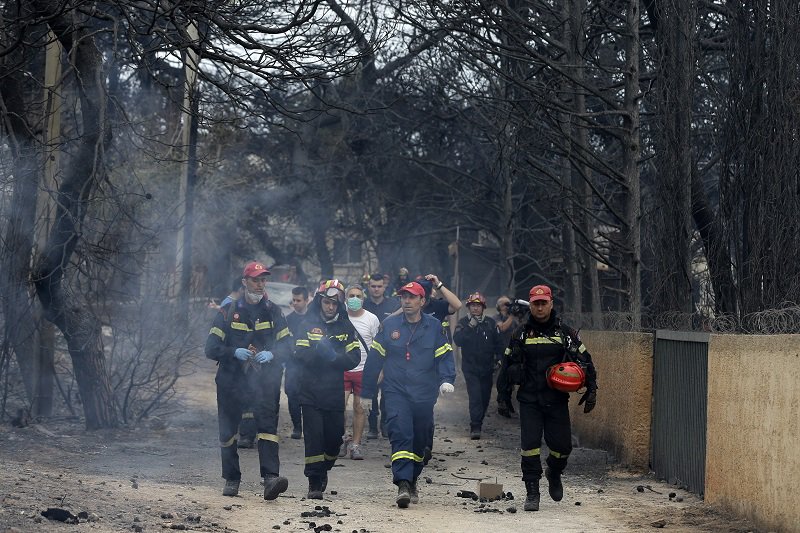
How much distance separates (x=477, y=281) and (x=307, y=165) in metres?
5.62

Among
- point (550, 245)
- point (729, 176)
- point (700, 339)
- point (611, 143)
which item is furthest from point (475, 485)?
point (611, 143)

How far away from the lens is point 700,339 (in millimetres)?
10688

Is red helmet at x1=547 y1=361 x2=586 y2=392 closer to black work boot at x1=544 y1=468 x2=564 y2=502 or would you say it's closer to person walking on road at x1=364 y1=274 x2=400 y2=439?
black work boot at x1=544 y1=468 x2=564 y2=502

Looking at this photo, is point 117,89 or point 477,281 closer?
point 117,89

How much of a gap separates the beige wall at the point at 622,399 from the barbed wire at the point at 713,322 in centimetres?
25

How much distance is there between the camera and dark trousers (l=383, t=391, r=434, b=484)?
10312mm

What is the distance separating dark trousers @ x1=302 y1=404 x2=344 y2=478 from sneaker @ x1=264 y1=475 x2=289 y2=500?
14.8 inches

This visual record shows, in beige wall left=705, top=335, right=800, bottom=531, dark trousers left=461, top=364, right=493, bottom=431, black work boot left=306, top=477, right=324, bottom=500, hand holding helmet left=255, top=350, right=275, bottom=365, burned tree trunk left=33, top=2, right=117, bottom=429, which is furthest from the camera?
dark trousers left=461, top=364, right=493, bottom=431

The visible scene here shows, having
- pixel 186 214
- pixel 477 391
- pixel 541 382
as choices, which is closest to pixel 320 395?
pixel 541 382

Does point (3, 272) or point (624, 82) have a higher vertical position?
point (624, 82)

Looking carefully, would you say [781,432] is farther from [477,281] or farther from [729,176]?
[477,281]

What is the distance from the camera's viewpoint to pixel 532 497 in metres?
10.3

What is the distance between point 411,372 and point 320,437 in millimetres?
967

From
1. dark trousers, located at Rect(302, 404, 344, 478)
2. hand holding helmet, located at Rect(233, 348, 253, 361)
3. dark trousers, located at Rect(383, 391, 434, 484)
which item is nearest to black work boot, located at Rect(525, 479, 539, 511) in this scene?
dark trousers, located at Rect(383, 391, 434, 484)
